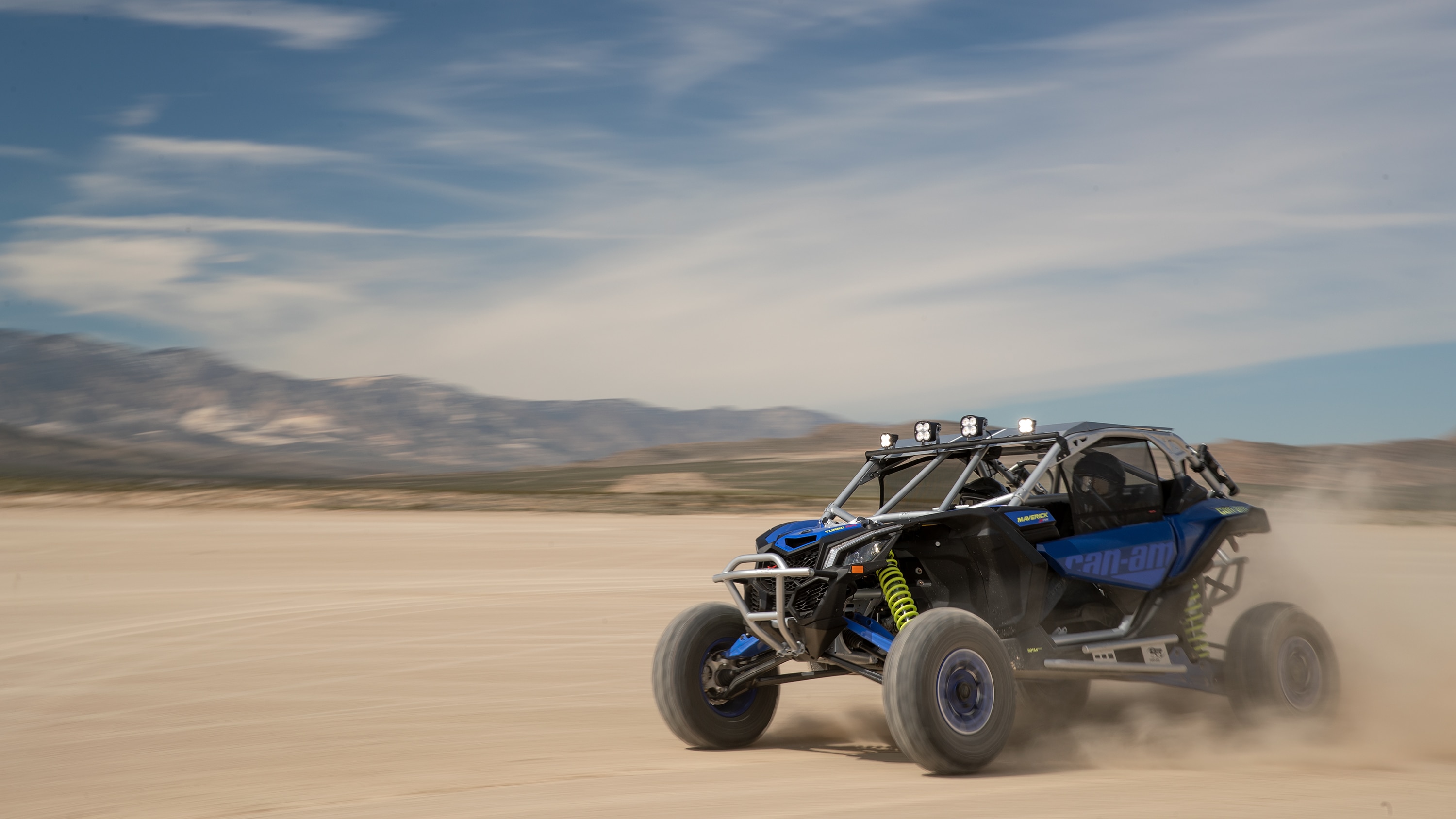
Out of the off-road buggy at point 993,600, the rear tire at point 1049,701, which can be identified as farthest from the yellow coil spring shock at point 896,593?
the rear tire at point 1049,701

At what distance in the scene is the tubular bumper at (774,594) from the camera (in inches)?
316

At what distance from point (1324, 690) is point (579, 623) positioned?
→ 9981mm

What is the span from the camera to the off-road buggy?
7.79 metres

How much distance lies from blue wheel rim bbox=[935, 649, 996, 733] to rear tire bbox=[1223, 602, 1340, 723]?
2.44 metres

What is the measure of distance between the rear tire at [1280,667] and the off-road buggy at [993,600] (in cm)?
2

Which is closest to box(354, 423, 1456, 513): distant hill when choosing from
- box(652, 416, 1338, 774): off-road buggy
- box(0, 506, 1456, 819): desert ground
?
box(0, 506, 1456, 819): desert ground

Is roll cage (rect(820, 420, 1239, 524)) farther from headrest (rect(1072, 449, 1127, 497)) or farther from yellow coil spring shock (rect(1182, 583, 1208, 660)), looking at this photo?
yellow coil spring shock (rect(1182, 583, 1208, 660))

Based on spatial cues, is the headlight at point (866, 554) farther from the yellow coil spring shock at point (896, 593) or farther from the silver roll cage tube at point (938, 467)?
the silver roll cage tube at point (938, 467)

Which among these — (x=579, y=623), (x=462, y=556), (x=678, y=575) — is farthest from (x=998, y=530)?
(x=462, y=556)

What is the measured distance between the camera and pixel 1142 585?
9.03 m

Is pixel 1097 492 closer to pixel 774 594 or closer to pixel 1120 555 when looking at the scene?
pixel 1120 555

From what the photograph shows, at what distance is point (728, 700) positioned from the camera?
9.27 meters

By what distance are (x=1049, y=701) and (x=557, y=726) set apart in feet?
12.8

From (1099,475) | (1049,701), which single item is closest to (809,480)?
(1049,701)
